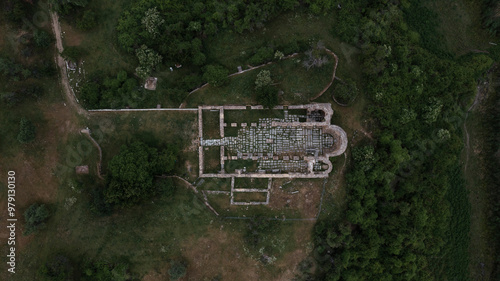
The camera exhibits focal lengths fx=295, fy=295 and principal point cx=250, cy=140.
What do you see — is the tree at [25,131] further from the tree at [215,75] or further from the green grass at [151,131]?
the tree at [215,75]

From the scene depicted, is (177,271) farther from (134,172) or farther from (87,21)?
(87,21)

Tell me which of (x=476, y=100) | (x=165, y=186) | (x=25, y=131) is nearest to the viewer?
(x=25, y=131)

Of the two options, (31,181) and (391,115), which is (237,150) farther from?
(31,181)

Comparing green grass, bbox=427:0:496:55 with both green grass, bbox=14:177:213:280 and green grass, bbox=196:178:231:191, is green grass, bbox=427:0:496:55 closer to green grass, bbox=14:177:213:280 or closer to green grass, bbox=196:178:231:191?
green grass, bbox=196:178:231:191

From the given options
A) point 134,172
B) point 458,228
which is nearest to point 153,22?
point 134,172

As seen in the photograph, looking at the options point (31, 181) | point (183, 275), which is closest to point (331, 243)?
point (183, 275)

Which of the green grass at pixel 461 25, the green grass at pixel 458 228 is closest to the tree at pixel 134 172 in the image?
the green grass at pixel 458 228
